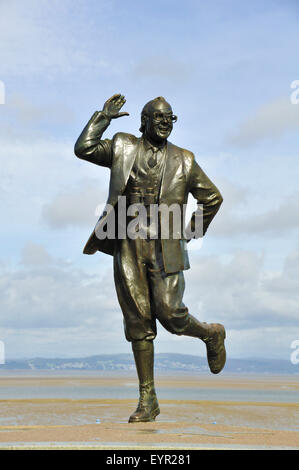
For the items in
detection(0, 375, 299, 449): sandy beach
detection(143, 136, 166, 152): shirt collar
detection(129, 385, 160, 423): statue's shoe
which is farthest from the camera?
detection(143, 136, 166, 152): shirt collar

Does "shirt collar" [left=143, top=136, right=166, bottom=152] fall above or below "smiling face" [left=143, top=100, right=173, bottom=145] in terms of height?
below

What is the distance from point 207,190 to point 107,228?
4.17ft

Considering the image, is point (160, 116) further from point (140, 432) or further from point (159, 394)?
point (159, 394)

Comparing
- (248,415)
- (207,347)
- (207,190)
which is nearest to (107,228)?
(207,190)

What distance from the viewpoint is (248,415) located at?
10.7 metres

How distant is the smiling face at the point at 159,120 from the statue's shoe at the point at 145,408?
106 inches

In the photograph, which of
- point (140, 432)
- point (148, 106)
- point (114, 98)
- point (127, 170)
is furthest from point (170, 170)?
point (140, 432)

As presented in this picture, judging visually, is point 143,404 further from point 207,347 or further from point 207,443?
point 207,443

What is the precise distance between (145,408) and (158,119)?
10.00ft

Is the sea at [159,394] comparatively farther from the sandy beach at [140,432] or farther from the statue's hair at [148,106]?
the statue's hair at [148,106]

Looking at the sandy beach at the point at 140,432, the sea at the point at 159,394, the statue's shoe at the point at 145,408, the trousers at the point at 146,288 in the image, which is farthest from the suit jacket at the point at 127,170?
the sea at the point at 159,394

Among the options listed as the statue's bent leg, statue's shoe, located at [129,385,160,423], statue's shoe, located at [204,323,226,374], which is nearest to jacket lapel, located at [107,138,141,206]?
the statue's bent leg

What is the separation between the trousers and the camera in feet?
25.0

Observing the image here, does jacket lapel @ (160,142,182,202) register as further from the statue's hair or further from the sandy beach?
the sandy beach
